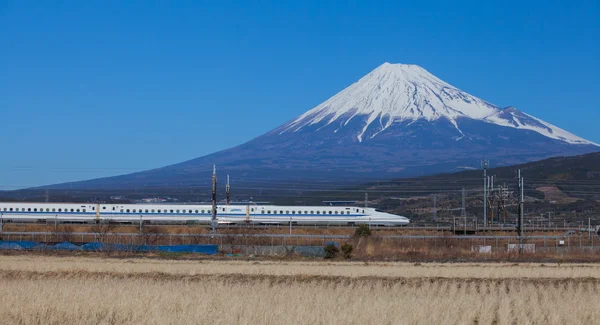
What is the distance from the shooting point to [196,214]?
262 ft

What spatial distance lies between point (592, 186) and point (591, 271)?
400 feet

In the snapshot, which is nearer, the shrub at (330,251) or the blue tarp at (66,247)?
the shrub at (330,251)

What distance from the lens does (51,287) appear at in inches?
888

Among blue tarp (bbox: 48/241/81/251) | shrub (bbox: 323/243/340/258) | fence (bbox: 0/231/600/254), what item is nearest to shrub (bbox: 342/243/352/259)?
shrub (bbox: 323/243/340/258)

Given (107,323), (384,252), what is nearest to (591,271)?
(384,252)

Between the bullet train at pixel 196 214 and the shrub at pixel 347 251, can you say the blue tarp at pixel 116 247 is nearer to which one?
the shrub at pixel 347 251

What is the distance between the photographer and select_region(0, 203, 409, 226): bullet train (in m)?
78.9

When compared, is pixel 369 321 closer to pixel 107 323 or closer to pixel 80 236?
pixel 107 323

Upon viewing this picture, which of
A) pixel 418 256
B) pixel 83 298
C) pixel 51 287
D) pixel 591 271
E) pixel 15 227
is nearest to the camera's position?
pixel 83 298

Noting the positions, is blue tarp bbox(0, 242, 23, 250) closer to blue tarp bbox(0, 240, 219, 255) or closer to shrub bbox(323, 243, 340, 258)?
blue tarp bbox(0, 240, 219, 255)

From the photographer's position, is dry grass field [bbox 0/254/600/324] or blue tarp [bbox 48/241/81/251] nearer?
dry grass field [bbox 0/254/600/324]

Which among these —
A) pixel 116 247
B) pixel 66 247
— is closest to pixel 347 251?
pixel 116 247


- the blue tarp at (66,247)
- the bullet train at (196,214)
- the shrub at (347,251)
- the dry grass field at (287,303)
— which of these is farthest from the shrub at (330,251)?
the bullet train at (196,214)

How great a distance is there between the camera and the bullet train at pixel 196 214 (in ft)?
259
